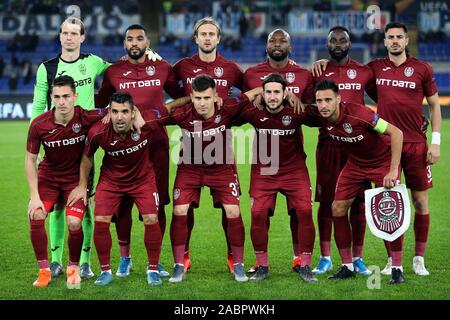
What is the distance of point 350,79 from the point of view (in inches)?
301

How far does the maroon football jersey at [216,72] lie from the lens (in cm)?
773

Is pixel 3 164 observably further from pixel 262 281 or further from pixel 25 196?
pixel 262 281

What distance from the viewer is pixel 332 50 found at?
7.64 metres

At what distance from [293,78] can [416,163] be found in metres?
1.26

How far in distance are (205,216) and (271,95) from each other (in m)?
4.03

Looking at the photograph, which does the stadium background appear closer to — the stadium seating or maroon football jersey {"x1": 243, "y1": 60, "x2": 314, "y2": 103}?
the stadium seating

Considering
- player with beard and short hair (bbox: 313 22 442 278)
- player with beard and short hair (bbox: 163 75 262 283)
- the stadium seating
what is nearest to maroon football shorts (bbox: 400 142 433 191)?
player with beard and short hair (bbox: 313 22 442 278)

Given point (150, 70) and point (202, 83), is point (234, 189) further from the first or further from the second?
point (150, 70)

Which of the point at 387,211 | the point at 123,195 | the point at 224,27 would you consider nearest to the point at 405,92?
the point at 387,211

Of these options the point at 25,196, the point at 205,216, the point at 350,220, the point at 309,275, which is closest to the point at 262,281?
the point at 309,275

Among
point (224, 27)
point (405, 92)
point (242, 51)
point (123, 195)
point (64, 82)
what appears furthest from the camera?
point (224, 27)

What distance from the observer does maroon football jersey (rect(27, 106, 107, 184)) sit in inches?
283

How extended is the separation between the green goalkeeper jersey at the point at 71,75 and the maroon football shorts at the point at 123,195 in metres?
0.89

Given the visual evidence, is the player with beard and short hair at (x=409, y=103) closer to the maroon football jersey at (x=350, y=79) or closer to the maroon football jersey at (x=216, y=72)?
the maroon football jersey at (x=350, y=79)
